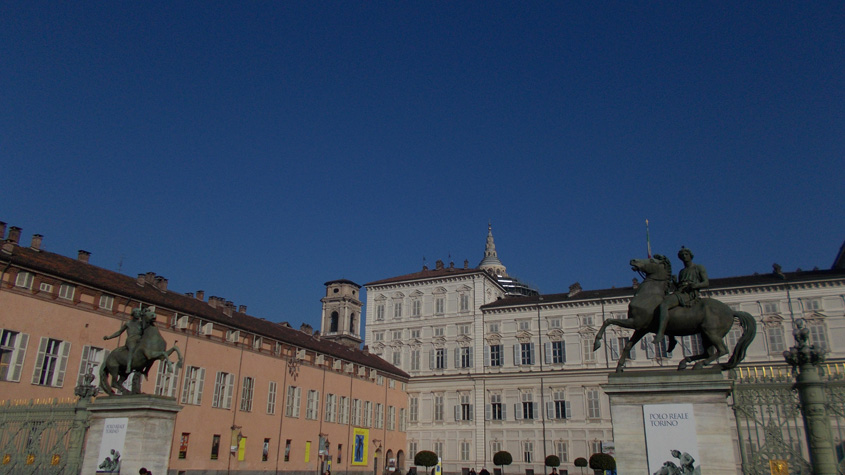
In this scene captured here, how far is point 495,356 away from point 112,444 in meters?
52.8

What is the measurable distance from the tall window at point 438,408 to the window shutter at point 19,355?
42401 mm

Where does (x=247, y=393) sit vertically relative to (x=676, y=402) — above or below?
above

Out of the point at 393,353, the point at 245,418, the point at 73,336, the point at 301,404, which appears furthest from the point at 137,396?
the point at 393,353

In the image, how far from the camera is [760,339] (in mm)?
55969

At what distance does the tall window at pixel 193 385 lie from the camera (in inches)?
1571

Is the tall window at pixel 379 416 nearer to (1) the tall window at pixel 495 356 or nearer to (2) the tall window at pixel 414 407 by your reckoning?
(2) the tall window at pixel 414 407

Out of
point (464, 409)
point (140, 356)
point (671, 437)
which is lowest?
point (671, 437)

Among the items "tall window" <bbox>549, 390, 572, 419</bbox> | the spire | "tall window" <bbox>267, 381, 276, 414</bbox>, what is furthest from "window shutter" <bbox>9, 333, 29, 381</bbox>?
the spire

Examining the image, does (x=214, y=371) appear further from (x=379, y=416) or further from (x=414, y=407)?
(x=414, y=407)

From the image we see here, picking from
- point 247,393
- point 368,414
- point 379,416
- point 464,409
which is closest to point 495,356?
point 464,409

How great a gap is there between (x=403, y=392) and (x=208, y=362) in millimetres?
29168

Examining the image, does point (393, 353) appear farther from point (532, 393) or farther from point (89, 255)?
point (89, 255)

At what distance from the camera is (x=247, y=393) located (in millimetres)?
44969

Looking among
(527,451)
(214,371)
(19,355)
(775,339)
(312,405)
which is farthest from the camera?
(527,451)
